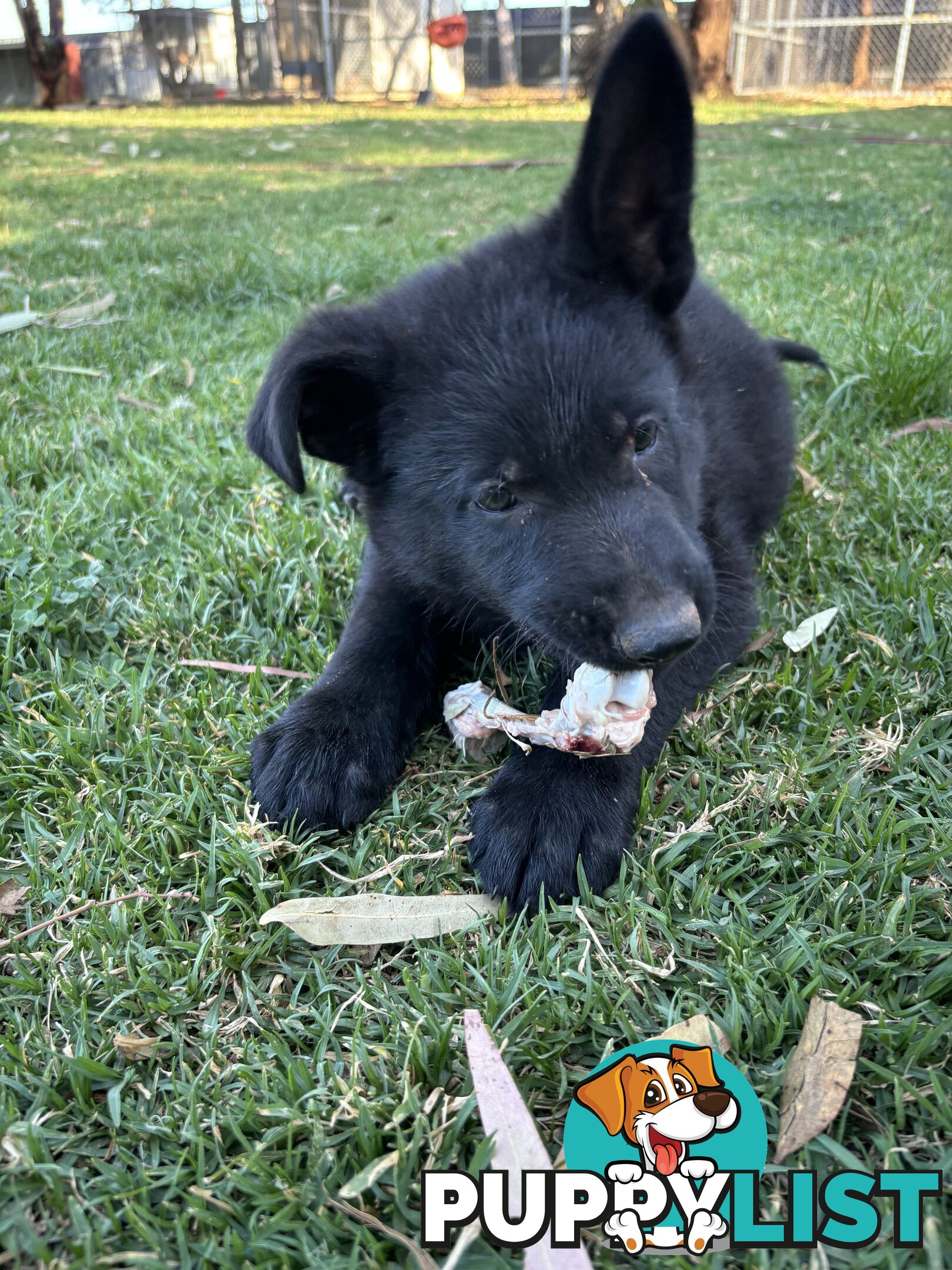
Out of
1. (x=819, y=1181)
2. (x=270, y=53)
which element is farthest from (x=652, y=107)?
(x=270, y=53)

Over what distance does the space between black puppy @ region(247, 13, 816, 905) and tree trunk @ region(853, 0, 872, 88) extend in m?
23.6

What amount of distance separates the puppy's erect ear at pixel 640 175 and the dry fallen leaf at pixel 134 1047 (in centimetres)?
166

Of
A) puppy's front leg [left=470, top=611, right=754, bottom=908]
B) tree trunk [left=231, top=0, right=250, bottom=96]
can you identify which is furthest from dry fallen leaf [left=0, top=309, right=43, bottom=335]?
tree trunk [left=231, top=0, right=250, bottom=96]

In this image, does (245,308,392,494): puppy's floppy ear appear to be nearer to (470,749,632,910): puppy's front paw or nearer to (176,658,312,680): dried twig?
(176,658,312,680): dried twig

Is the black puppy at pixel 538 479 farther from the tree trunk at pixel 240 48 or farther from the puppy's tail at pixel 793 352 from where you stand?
the tree trunk at pixel 240 48

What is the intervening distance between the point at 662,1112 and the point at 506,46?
27843 mm

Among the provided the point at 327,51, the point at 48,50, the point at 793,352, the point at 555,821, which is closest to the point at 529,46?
the point at 327,51

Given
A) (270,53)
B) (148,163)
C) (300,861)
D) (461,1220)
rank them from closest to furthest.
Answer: (461,1220), (300,861), (148,163), (270,53)

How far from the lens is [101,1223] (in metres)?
1.15

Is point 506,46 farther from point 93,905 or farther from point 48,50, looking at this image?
point 93,905

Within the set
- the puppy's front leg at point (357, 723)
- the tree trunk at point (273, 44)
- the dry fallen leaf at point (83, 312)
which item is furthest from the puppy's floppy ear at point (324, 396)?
the tree trunk at point (273, 44)

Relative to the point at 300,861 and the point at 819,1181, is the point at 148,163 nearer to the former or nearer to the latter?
the point at 300,861

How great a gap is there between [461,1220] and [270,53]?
1042 inches

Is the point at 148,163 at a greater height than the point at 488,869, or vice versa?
the point at 148,163
